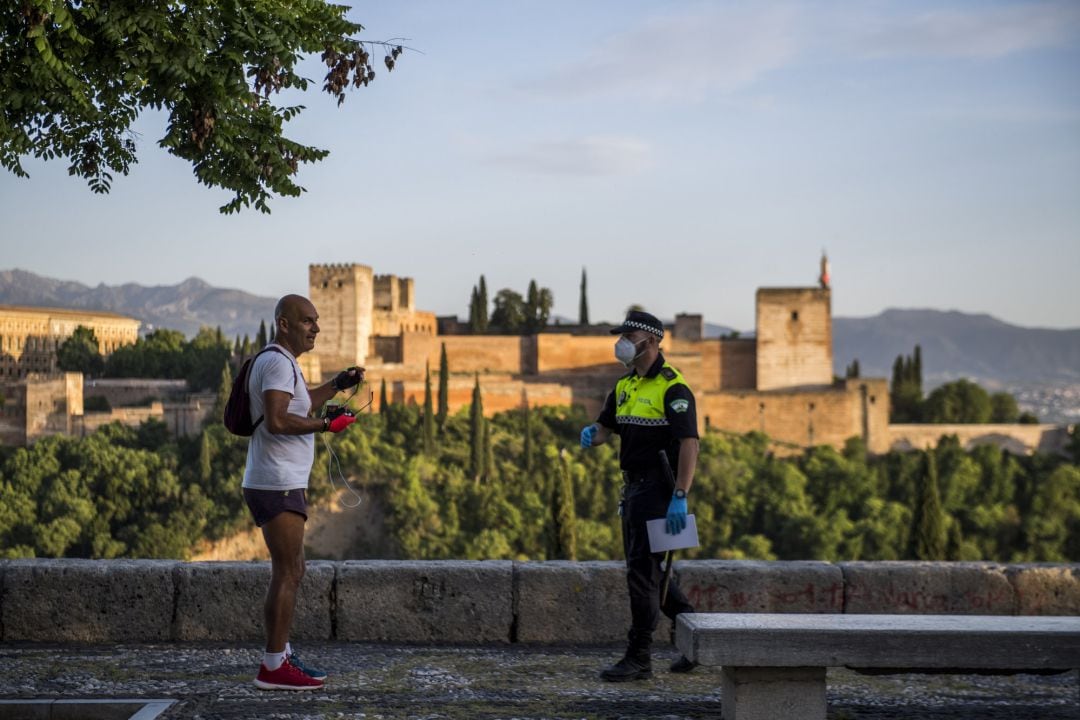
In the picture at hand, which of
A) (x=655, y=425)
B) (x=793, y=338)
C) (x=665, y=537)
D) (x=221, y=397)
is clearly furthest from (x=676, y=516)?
(x=793, y=338)

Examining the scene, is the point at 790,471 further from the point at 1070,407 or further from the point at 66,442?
the point at 1070,407

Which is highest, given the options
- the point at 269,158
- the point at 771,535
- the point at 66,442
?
the point at 269,158

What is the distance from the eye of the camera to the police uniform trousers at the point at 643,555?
5.33 meters

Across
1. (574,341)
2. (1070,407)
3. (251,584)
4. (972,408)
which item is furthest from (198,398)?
(1070,407)

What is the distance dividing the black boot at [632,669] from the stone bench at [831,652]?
83cm

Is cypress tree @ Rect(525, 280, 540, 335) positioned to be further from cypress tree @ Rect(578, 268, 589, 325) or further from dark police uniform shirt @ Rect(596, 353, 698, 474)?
dark police uniform shirt @ Rect(596, 353, 698, 474)

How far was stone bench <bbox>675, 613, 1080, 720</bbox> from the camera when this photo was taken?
4.39 meters

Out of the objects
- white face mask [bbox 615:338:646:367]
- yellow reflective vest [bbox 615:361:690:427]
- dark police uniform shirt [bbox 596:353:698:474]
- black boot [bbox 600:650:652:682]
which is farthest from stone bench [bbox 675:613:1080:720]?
white face mask [bbox 615:338:646:367]

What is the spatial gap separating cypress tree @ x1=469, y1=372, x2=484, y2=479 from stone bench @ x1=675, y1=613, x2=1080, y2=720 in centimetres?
4428

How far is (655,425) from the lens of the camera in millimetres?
5387

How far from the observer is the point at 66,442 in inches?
1870

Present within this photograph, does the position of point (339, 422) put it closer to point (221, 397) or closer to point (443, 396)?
point (221, 397)

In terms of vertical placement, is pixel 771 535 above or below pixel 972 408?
below

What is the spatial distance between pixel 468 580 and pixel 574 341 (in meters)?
49.5
